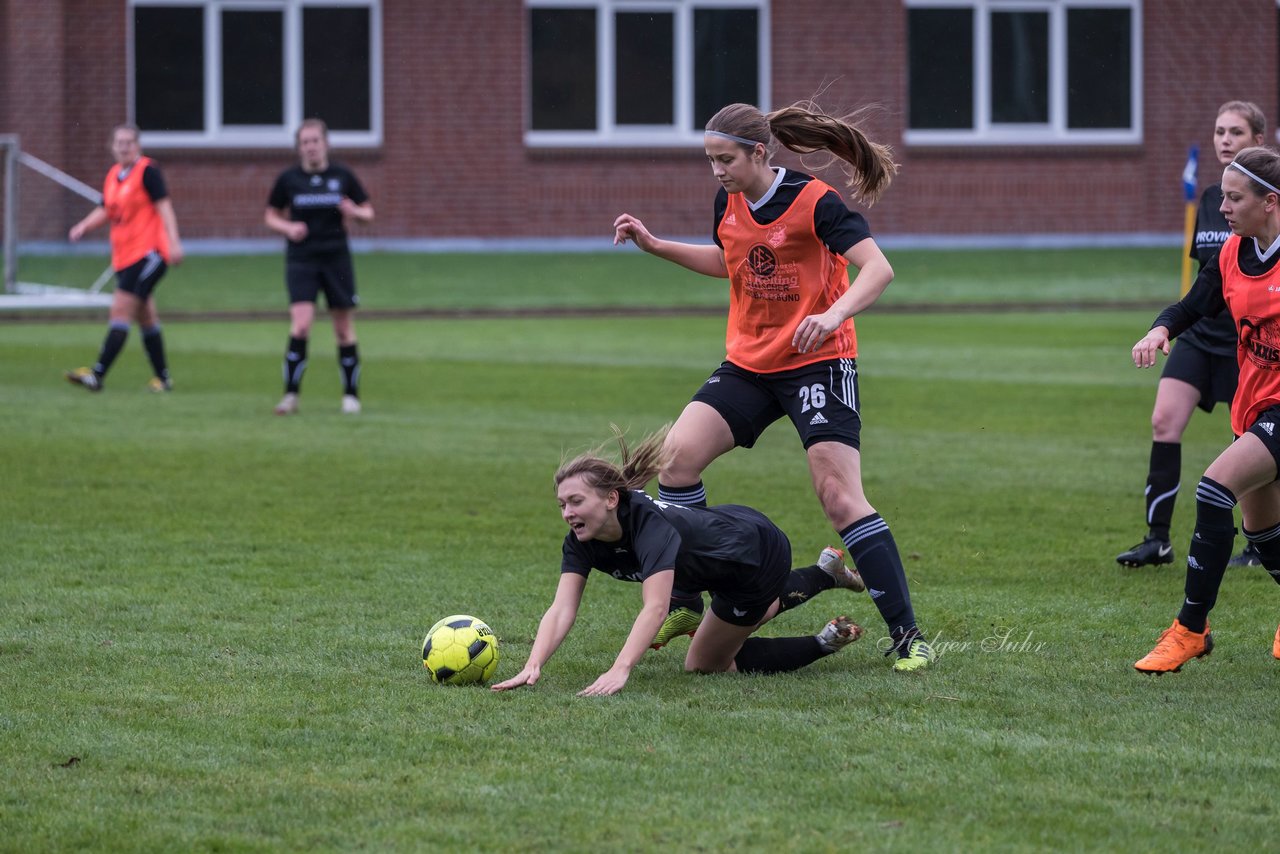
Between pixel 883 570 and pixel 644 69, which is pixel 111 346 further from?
pixel 644 69

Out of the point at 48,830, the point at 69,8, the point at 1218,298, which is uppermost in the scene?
the point at 69,8

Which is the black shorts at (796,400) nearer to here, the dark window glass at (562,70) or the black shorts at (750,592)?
the black shorts at (750,592)

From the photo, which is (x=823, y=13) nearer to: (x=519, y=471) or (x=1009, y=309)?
(x=1009, y=309)

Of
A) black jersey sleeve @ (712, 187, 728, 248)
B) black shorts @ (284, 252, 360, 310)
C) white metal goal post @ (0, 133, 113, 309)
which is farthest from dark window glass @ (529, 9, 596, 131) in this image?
black jersey sleeve @ (712, 187, 728, 248)

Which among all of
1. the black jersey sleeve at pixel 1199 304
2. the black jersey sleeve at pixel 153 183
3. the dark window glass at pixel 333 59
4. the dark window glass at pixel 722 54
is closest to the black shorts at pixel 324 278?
the black jersey sleeve at pixel 153 183

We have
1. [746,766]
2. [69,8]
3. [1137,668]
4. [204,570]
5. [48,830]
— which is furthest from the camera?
[69,8]

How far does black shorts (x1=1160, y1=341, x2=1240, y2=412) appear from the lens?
26.2 feet

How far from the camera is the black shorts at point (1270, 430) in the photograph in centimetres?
580

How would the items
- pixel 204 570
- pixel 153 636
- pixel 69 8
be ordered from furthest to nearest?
pixel 69 8
pixel 204 570
pixel 153 636

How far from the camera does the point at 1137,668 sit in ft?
19.4

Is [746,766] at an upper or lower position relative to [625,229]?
lower

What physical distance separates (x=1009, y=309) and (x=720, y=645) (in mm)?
18881

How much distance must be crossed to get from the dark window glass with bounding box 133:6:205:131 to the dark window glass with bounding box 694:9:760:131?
317 inches

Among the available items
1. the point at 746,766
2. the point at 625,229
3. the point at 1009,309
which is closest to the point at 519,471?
the point at 625,229
